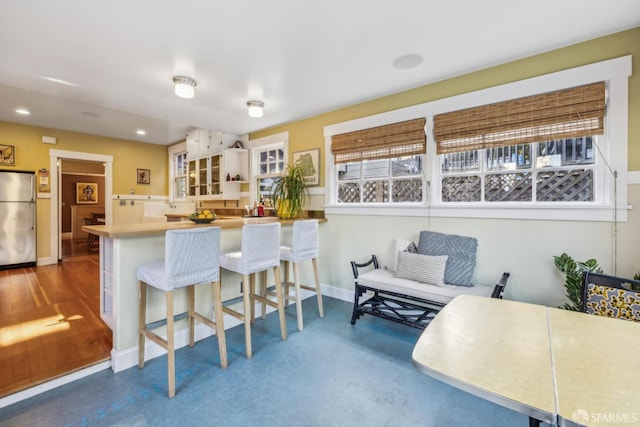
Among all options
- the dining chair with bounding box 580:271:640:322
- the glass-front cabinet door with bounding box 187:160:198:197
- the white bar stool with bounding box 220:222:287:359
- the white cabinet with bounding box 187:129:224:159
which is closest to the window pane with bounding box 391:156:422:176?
the white bar stool with bounding box 220:222:287:359

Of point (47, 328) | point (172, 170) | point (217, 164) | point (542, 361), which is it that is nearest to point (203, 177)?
point (217, 164)

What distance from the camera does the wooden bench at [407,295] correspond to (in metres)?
2.34

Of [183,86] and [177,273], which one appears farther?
[183,86]

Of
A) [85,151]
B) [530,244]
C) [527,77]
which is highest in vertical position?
[85,151]

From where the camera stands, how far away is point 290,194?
367cm

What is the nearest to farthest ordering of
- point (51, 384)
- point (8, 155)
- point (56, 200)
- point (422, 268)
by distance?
1. point (51, 384)
2. point (422, 268)
3. point (8, 155)
4. point (56, 200)

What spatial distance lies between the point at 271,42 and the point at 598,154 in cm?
256

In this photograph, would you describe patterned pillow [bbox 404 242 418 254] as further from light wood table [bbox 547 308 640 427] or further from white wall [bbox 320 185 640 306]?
light wood table [bbox 547 308 640 427]

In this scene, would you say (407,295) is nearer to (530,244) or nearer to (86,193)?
(530,244)

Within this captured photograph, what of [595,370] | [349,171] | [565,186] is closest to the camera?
[595,370]

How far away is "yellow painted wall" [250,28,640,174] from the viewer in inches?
78.6

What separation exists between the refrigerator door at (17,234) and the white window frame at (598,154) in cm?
588

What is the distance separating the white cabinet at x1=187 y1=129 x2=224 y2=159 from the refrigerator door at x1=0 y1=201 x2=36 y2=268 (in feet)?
9.01

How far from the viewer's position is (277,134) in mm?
4262
